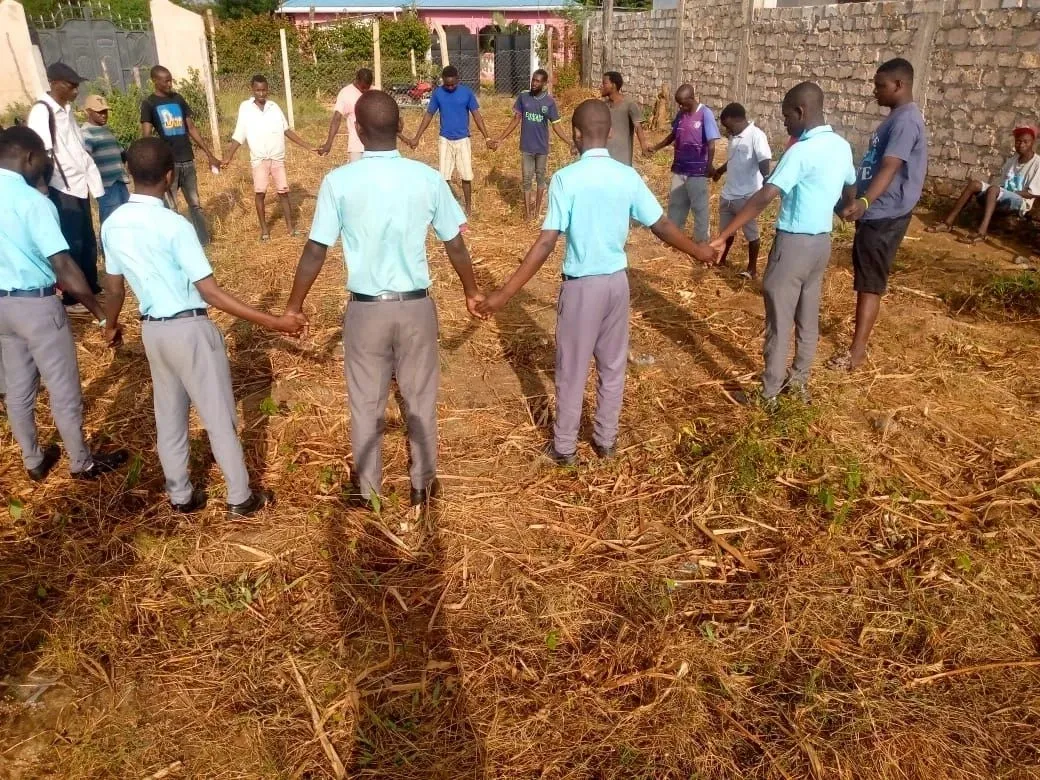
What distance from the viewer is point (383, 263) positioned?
140 inches

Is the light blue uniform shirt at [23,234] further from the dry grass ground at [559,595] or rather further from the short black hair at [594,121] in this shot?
the short black hair at [594,121]

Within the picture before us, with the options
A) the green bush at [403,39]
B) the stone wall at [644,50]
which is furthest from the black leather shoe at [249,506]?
the green bush at [403,39]

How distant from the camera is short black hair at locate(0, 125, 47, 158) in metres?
4.04

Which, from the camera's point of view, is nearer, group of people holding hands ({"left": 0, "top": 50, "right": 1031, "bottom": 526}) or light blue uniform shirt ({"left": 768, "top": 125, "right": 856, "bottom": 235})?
group of people holding hands ({"left": 0, "top": 50, "right": 1031, "bottom": 526})

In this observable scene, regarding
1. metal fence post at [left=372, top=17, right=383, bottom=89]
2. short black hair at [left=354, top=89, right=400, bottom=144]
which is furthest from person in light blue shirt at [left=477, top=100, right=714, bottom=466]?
metal fence post at [left=372, top=17, right=383, bottom=89]

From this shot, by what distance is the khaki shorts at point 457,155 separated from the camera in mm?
9984

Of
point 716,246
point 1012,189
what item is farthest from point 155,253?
point 1012,189

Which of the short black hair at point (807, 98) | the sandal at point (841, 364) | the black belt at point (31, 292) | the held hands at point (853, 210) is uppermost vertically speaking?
the short black hair at point (807, 98)

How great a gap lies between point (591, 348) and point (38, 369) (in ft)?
10.4

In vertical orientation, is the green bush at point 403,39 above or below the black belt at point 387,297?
above

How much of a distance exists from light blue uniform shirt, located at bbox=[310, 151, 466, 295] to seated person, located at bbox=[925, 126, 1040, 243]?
814 cm

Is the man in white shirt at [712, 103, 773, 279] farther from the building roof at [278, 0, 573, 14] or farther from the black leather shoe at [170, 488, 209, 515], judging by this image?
the building roof at [278, 0, 573, 14]

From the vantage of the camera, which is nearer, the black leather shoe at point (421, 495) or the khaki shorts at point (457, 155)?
the black leather shoe at point (421, 495)

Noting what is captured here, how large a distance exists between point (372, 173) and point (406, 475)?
6.31 ft
